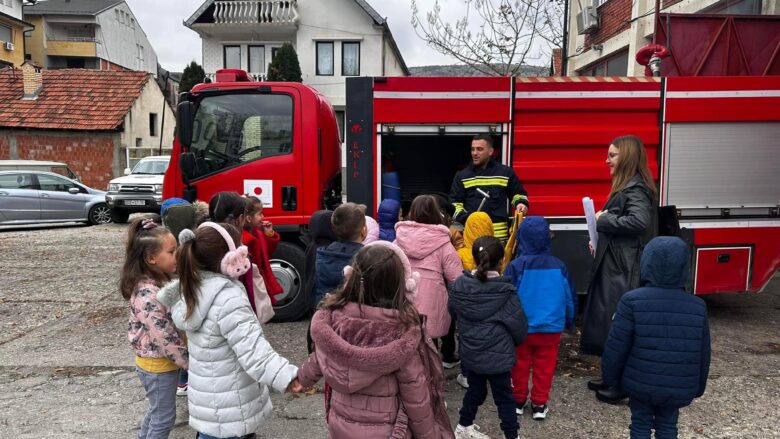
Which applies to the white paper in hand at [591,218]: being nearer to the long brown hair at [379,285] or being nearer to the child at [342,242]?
the child at [342,242]

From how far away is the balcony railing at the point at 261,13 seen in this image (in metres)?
27.6

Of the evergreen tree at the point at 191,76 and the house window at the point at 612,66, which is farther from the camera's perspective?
the evergreen tree at the point at 191,76

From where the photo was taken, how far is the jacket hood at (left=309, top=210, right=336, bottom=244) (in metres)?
4.00

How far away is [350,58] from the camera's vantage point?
27953mm

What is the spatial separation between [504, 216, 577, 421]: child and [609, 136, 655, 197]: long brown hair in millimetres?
911

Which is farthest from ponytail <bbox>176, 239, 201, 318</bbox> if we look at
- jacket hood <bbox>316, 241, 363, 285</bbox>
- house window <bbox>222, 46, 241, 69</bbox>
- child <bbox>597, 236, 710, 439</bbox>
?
house window <bbox>222, 46, 241, 69</bbox>

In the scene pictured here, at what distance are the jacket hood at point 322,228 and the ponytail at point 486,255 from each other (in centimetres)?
117

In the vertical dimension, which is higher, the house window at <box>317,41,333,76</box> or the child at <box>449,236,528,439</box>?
the house window at <box>317,41,333,76</box>

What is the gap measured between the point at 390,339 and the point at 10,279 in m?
8.44

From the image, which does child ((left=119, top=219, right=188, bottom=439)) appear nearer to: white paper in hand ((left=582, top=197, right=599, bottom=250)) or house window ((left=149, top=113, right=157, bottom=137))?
white paper in hand ((left=582, top=197, right=599, bottom=250))

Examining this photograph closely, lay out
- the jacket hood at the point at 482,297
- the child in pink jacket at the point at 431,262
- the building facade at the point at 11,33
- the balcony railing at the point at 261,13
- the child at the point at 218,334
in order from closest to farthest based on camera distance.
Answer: the child at the point at 218,334
the jacket hood at the point at 482,297
the child in pink jacket at the point at 431,262
the balcony railing at the point at 261,13
the building facade at the point at 11,33

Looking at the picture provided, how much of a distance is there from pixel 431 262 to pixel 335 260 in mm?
695

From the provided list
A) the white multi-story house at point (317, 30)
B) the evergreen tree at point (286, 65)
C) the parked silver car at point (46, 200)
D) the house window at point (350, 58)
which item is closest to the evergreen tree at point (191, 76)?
the white multi-story house at point (317, 30)

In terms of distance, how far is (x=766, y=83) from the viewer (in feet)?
17.5
